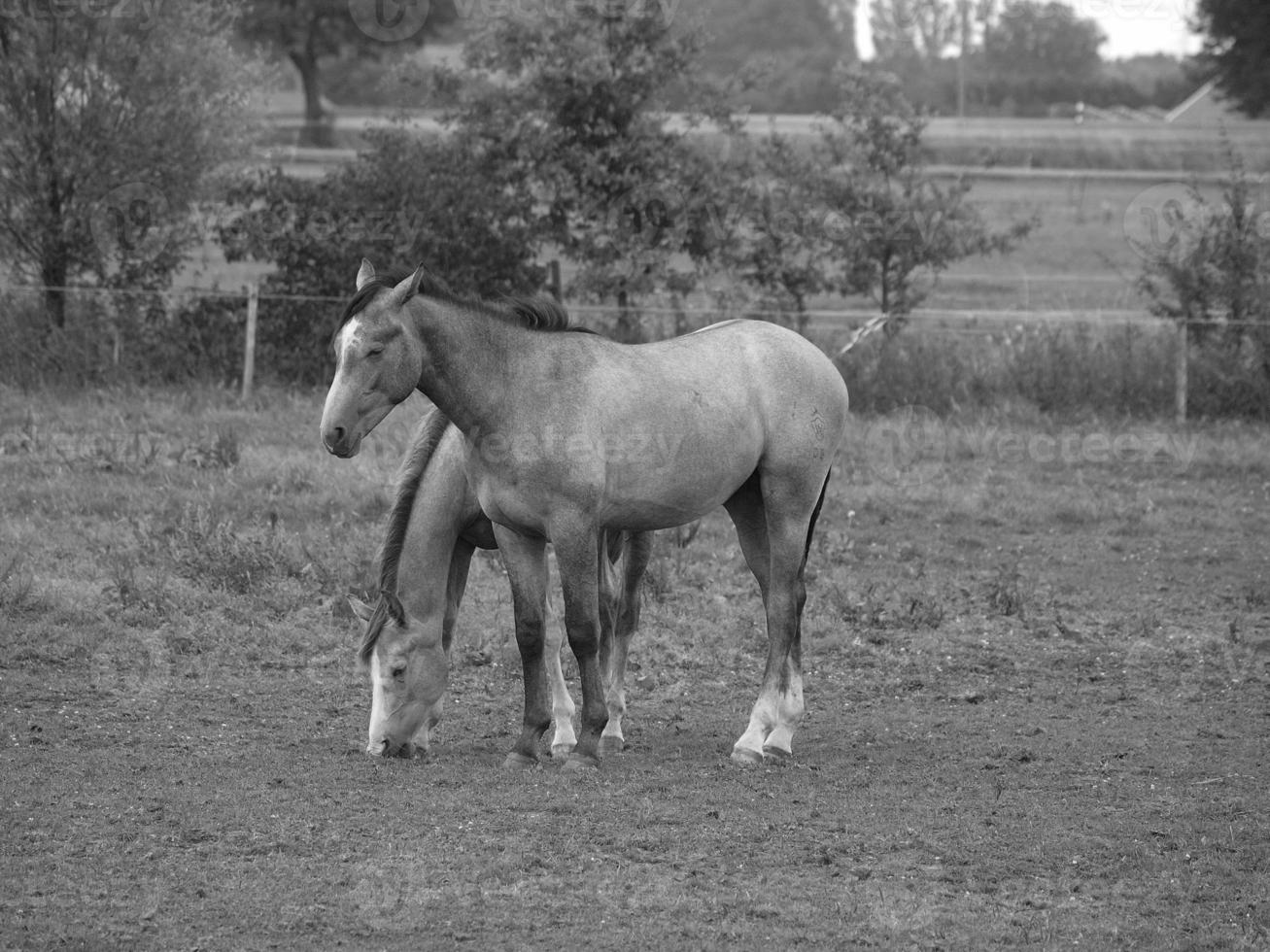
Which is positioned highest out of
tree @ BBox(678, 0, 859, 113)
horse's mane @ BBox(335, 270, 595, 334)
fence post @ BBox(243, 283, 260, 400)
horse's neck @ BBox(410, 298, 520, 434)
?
tree @ BBox(678, 0, 859, 113)

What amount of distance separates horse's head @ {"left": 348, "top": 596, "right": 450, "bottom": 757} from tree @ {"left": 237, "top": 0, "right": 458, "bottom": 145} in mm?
34104

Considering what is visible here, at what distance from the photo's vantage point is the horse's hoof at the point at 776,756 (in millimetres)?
7504

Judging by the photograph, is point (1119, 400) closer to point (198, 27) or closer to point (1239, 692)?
point (1239, 692)

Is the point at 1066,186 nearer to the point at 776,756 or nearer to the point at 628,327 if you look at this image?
the point at 628,327

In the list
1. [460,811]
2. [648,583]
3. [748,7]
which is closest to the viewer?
[460,811]

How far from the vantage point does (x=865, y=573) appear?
458 inches

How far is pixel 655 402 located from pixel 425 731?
1.88 meters

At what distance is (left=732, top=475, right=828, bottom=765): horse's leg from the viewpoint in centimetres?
768

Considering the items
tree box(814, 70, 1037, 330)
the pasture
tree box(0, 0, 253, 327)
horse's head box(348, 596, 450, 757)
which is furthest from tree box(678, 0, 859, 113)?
horse's head box(348, 596, 450, 757)

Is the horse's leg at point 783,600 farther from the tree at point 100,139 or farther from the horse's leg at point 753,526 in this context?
A: the tree at point 100,139

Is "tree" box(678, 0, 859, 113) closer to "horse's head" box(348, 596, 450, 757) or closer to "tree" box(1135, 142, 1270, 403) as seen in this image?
"tree" box(1135, 142, 1270, 403)

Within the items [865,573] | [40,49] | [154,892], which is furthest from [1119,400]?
[154,892]

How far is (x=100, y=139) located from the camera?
56.6 feet

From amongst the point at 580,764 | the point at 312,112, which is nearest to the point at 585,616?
the point at 580,764
